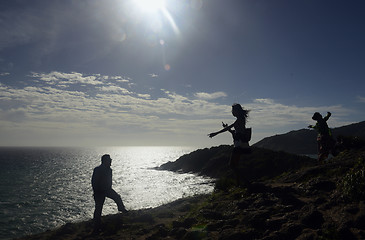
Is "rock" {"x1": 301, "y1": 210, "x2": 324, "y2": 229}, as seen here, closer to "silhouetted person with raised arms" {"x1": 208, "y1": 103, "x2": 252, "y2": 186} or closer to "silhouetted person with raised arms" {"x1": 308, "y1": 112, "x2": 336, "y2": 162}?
"silhouetted person with raised arms" {"x1": 208, "y1": 103, "x2": 252, "y2": 186}

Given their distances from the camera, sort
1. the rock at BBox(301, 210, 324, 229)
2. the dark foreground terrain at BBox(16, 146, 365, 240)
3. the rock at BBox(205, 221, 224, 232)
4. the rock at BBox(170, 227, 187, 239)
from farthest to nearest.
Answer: the rock at BBox(170, 227, 187, 239), the rock at BBox(205, 221, 224, 232), the rock at BBox(301, 210, 324, 229), the dark foreground terrain at BBox(16, 146, 365, 240)

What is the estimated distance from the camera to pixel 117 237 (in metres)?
8.35

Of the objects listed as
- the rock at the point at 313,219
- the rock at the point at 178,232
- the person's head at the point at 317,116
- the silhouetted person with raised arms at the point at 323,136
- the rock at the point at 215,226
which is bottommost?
the rock at the point at 178,232

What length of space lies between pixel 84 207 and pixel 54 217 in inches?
208

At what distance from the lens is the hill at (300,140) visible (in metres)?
166

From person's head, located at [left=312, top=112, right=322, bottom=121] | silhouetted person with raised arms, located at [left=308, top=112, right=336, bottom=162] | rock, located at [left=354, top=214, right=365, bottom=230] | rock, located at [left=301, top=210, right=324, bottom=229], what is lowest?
rock, located at [left=301, top=210, right=324, bottom=229]

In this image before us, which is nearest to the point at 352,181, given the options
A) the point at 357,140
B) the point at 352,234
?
the point at 352,234

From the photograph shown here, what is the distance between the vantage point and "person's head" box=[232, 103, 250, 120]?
812cm

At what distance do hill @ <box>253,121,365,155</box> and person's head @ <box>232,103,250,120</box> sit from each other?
562 feet

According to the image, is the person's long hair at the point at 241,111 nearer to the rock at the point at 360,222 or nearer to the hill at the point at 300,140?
the rock at the point at 360,222

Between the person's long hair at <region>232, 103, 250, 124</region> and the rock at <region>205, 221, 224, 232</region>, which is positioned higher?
the person's long hair at <region>232, 103, 250, 124</region>

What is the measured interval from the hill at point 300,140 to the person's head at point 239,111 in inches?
6750

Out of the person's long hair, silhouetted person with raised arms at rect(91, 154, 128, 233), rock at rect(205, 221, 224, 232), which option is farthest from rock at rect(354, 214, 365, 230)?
silhouetted person with raised arms at rect(91, 154, 128, 233)

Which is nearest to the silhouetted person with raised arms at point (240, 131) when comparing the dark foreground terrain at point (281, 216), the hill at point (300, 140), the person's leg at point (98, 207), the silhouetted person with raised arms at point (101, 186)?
the dark foreground terrain at point (281, 216)
